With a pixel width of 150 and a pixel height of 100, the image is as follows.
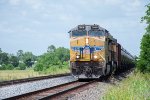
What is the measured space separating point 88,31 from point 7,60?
429 feet

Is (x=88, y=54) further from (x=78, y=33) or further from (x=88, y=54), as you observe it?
(x=78, y=33)

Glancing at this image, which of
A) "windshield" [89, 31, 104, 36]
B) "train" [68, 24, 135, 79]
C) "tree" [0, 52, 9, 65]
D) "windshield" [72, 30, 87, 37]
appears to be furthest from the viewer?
"tree" [0, 52, 9, 65]

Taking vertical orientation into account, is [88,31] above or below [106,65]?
above

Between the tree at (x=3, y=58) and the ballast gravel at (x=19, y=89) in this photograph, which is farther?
the tree at (x=3, y=58)

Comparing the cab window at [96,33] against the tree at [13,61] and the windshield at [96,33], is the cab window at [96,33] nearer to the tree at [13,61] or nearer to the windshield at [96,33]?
the windshield at [96,33]

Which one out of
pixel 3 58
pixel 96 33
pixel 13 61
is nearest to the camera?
pixel 96 33

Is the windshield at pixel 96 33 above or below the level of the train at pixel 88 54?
above

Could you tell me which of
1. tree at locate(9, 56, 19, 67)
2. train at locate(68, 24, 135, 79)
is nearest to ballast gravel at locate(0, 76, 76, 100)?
train at locate(68, 24, 135, 79)

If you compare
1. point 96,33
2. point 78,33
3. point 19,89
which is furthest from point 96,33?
point 19,89

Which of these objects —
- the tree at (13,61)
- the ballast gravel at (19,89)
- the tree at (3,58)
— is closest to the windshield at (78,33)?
the ballast gravel at (19,89)

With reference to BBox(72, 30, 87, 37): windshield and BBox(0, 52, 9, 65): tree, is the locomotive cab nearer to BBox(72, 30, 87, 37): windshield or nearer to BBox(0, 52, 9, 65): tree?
BBox(72, 30, 87, 37): windshield

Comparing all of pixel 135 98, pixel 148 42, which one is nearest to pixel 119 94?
pixel 135 98

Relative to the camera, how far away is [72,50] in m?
23.8

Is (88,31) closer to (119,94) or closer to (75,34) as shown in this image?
(75,34)
